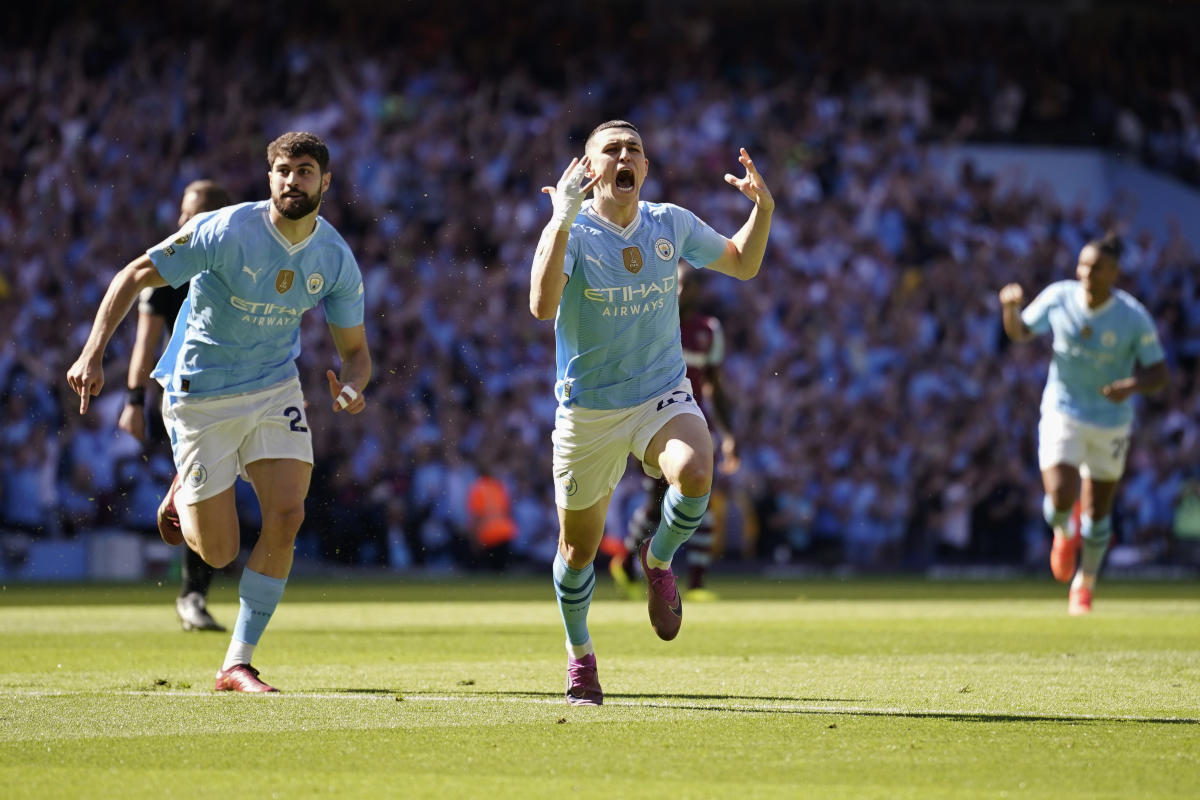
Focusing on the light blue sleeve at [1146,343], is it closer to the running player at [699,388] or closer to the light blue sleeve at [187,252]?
the running player at [699,388]

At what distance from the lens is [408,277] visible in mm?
23453

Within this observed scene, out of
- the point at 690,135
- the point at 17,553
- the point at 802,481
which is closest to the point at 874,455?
the point at 802,481

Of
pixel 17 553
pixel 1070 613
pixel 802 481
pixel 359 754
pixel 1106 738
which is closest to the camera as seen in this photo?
pixel 359 754

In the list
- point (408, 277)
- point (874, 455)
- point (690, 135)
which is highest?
point (690, 135)

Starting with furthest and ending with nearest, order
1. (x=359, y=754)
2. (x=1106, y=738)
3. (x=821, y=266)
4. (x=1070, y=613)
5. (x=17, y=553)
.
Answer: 1. (x=821, y=266)
2. (x=17, y=553)
3. (x=1070, y=613)
4. (x=1106, y=738)
5. (x=359, y=754)

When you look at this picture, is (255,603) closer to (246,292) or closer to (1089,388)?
(246,292)

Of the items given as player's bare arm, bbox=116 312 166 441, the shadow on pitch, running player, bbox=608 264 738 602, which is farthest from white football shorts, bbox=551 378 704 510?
running player, bbox=608 264 738 602

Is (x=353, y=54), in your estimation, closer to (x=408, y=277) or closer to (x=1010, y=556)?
(x=408, y=277)

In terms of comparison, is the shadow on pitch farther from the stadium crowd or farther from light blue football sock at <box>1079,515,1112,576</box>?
the stadium crowd

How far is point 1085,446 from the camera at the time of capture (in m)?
14.6

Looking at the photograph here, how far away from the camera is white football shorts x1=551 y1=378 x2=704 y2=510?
7.97 metres

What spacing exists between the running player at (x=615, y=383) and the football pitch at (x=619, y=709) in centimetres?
60

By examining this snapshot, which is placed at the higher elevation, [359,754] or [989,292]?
[989,292]

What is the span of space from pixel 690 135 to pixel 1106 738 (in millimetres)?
20752
